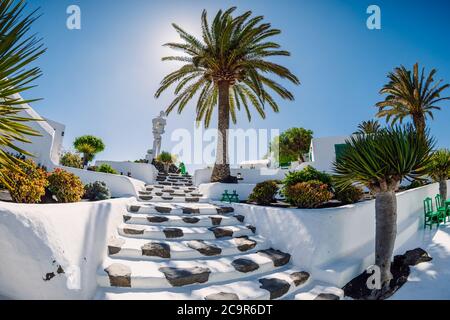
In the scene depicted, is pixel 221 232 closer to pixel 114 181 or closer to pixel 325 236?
pixel 325 236

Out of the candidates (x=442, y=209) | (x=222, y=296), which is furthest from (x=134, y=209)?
(x=442, y=209)

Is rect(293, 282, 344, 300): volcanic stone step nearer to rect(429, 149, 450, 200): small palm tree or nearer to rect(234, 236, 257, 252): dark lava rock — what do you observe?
rect(234, 236, 257, 252): dark lava rock

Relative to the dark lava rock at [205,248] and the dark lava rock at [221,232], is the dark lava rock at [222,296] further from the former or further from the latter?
the dark lava rock at [221,232]

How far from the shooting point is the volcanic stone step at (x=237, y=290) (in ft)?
8.98

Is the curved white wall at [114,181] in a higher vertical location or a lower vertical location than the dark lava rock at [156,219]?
higher

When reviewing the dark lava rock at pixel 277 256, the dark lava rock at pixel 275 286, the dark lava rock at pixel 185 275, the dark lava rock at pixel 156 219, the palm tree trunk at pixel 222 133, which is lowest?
the dark lava rock at pixel 275 286

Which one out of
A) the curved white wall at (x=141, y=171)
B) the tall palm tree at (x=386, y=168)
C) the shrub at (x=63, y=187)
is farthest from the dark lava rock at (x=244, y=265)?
the curved white wall at (x=141, y=171)

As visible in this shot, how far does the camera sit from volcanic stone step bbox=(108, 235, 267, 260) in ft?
11.5

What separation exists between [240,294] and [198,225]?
228 cm

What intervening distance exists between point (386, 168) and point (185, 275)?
394 centimetres

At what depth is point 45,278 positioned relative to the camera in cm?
240

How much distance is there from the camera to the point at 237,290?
3033 millimetres
